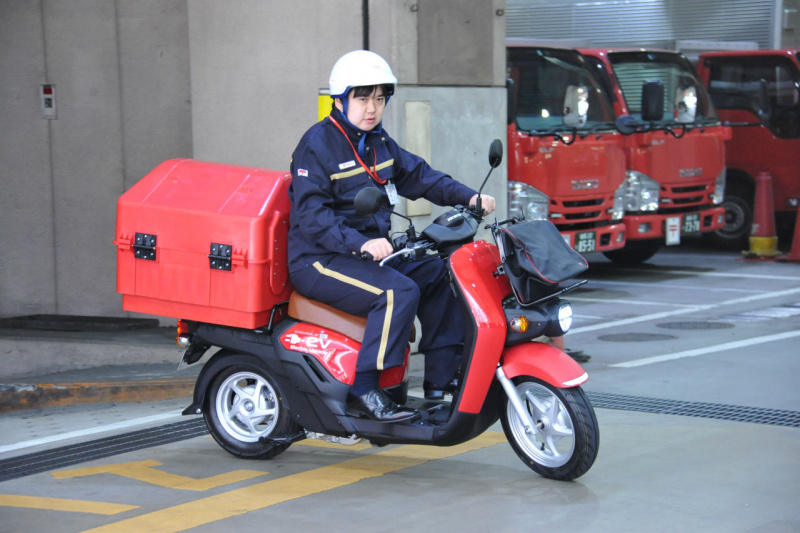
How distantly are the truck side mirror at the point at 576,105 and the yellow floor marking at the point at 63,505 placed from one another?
8697mm

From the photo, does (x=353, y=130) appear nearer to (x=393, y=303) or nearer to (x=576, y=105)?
(x=393, y=303)

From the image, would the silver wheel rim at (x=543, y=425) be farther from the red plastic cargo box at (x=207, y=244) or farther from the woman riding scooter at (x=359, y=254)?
the red plastic cargo box at (x=207, y=244)

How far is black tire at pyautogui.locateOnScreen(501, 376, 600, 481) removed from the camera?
5.04m

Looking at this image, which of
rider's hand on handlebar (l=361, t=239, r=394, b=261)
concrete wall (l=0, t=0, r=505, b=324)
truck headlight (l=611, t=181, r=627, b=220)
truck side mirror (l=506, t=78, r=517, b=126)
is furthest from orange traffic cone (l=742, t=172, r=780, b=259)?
rider's hand on handlebar (l=361, t=239, r=394, b=261)

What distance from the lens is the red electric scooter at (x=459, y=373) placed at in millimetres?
5125

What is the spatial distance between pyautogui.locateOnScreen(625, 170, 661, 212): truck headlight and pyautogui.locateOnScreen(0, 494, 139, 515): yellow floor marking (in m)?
9.52

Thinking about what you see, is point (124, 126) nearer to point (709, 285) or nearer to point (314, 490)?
point (314, 490)

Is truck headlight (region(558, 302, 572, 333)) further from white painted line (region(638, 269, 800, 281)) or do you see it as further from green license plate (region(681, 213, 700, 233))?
green license plate (region(681, 213, 700, 233))

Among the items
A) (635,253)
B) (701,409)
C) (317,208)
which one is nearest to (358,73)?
(317,208)

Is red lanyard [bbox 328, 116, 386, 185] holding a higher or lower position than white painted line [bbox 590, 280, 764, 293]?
higher

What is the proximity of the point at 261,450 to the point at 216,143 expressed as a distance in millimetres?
3482

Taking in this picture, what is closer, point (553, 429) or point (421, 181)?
point (553, 429)

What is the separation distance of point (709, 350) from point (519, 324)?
418 centimetres

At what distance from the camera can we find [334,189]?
5520 mm
